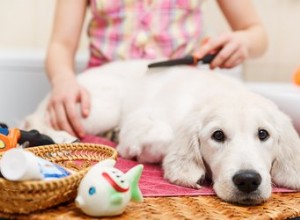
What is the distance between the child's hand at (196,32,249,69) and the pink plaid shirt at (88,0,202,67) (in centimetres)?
25

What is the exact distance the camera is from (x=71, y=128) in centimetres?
140

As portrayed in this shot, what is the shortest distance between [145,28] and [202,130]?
0.65 metres

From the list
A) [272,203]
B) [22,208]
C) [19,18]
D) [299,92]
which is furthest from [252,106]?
[19,18]

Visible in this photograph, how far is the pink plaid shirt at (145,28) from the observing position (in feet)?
5.38

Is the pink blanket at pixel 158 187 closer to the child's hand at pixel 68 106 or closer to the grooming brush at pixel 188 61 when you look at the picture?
the child's hand at pixel 68 106

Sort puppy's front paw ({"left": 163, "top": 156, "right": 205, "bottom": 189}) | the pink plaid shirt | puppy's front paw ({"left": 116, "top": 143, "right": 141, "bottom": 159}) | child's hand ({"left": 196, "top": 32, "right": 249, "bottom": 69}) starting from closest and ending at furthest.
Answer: puppy's front paw ({"left": 163, "top": 156, "right": 205, "bottom": 189}) → puppy's front paw ({"left": 116, "top": 143, "right": 141, "bottom": 159}) → child's hand ({"left": 196, "top": 32, "right": 249, "bottom": 69}) → the pink plaid shirt

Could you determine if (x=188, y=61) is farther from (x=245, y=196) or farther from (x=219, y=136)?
(x=245, y=196)

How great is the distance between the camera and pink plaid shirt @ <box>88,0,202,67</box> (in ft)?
5.38

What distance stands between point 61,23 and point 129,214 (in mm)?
964

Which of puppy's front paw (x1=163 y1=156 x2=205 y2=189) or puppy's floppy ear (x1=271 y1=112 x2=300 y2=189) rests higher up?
puppy's floppy ear (x1=271 y1=112 x2=300 y2=189)

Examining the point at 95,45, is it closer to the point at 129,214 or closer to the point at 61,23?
the point at 61,23

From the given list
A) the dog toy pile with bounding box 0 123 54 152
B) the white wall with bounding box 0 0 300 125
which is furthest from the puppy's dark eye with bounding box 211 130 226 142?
the white wall with bounding box 0 0 300 125

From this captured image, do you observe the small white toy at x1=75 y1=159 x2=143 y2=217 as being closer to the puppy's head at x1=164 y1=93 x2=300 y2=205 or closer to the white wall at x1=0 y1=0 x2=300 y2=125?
the puppy's head at x1=164 y1=93 x2=300 y2=205

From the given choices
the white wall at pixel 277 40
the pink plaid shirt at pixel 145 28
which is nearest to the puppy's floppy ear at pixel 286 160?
the pink plaid shirt at pixel 145 28
